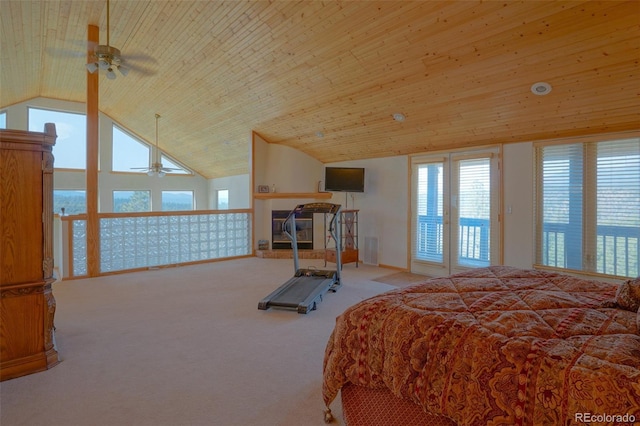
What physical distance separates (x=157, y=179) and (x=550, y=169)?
9.87m

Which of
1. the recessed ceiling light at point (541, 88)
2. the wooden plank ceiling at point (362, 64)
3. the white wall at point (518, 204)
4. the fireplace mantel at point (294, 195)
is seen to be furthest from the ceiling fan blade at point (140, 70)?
the white wall at point (518, 204)

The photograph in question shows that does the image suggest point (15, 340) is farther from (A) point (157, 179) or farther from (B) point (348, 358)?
(A) point (157, 179)

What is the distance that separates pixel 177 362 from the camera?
2510mm

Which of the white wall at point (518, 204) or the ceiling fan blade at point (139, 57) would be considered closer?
the white wall at point (518, 204)

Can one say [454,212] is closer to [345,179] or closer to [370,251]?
[370,251]

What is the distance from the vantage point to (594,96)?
11.7ft

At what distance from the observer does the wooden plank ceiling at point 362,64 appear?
10.3 feet

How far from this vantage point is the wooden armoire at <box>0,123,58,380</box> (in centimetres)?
230

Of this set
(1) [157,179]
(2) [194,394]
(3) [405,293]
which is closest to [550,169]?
(3) [405,293]

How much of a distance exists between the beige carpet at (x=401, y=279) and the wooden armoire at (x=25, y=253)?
161 inches

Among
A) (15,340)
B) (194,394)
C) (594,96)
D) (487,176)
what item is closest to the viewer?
(194,394)

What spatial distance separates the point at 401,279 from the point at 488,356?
421 centimetres

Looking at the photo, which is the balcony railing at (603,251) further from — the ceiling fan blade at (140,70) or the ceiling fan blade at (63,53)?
the ceiling fan blade at (63,53)

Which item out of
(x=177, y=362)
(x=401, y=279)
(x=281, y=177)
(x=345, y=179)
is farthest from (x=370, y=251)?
(x=177, y=362)
